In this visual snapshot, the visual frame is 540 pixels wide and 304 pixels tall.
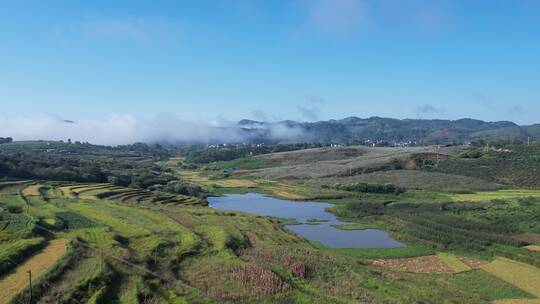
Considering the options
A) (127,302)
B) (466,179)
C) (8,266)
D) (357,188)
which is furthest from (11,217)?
(466,179)

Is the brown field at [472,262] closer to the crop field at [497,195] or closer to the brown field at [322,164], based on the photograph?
the crop field at [497,195]

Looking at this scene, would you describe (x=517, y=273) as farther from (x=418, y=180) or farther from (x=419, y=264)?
(x=418, y=180)

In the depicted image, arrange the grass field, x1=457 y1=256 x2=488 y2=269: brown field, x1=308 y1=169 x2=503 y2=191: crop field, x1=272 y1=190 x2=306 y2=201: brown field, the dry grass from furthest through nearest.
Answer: x1=308 y1=169 x2=503 y2=191: crop field < x1=272 y1=190 x2=306 y2=201: brown field < x1=457 y1=256 x2=488 y2=269: brown field < the dry grass < the grass field

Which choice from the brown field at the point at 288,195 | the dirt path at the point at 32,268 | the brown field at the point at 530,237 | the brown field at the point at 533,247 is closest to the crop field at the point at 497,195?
the brown field at the point at 530,237

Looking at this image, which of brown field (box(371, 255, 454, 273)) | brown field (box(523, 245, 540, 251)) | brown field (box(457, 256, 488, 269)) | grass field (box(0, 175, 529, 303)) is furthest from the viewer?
brown field (box(523, 245, 540, 251))

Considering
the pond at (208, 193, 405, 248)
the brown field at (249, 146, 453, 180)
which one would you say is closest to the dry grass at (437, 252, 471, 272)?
the pond at (208, 193, 405, 248)

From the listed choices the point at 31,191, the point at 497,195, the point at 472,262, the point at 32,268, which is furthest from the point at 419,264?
the point at 31,191

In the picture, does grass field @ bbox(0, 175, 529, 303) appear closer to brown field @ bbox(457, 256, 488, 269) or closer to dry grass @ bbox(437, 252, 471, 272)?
dry grass @ bbox(437, 252, 471, 272)
